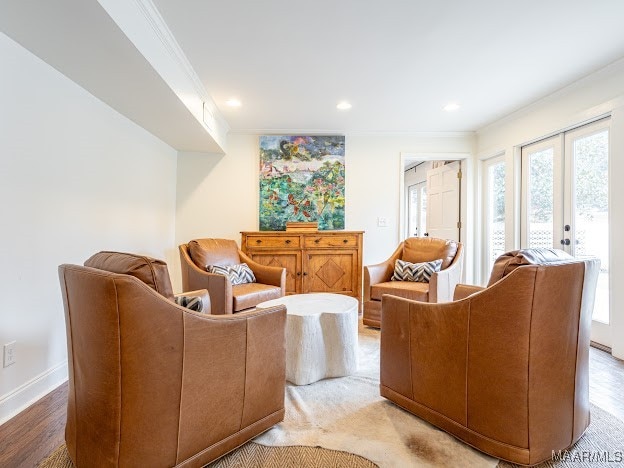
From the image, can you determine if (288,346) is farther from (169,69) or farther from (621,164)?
(621,164)

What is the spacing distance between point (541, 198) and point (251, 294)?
3.16 m

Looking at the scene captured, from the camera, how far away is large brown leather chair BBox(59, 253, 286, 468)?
0.95 meters

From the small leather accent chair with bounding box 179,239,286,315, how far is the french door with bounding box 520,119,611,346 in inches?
108

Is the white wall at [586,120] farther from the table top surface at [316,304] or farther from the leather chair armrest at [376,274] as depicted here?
the table top surface at [316,304]

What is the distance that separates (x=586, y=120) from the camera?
267 centimetres

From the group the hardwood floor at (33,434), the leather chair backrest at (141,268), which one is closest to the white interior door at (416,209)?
the leather chair backrest at (141,268)

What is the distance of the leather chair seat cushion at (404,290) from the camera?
2.73m

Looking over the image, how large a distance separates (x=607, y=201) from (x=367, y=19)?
245cm

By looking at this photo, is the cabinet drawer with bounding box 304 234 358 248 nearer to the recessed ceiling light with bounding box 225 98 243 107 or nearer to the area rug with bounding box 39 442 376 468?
the recessed ceiling light with bounding box 225 98 243 107

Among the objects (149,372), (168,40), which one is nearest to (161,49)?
(168,40)

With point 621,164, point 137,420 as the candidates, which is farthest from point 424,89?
point 137,420

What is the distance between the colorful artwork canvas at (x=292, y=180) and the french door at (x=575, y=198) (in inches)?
91.4

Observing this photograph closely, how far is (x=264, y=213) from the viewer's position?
158 inches
